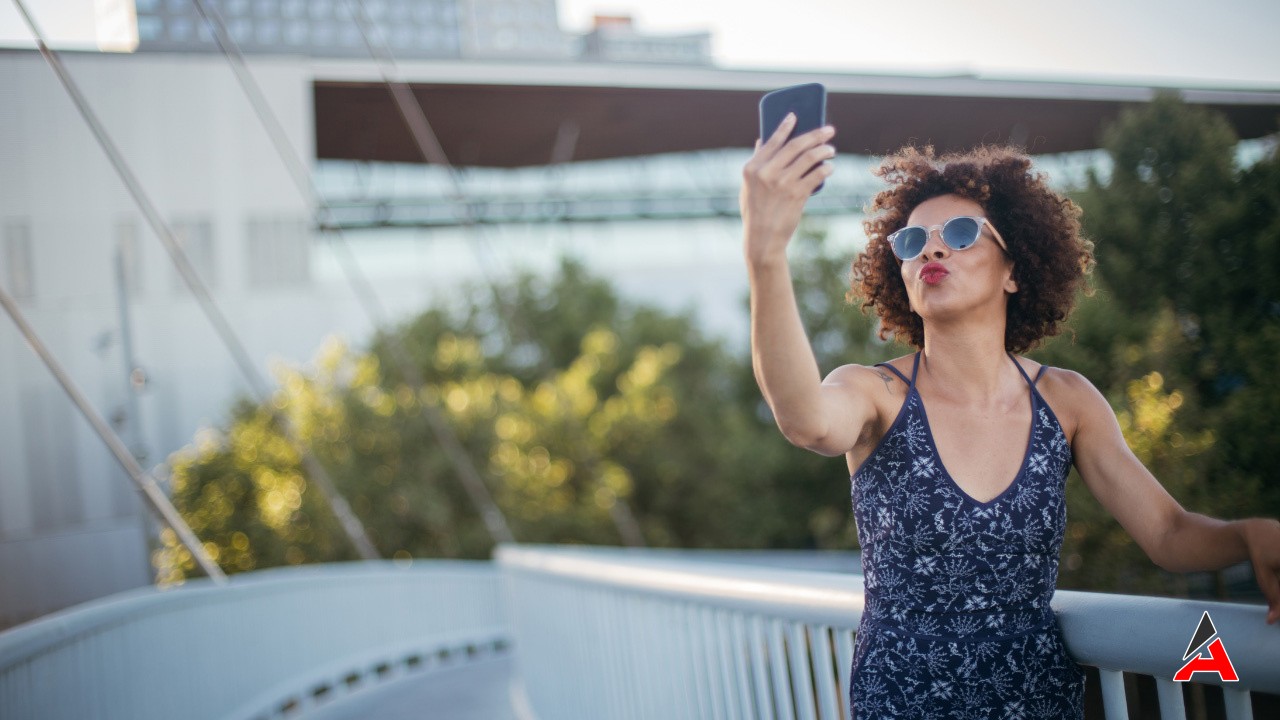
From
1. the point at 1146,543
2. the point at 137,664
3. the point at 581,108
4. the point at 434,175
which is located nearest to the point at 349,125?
the point at 434,175

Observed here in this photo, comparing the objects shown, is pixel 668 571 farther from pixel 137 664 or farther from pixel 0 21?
pixel 0 21

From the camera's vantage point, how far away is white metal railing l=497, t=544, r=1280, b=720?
5.48 feet

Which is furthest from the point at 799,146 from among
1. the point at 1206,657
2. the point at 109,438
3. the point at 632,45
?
the point at 632,45

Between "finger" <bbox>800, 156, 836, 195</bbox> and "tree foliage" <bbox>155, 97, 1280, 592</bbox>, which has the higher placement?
"finger" <bbox>800, 156, 836, 195</bbox>

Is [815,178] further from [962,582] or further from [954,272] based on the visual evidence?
[962,582]

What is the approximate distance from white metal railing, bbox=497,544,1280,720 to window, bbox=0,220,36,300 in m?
2.88

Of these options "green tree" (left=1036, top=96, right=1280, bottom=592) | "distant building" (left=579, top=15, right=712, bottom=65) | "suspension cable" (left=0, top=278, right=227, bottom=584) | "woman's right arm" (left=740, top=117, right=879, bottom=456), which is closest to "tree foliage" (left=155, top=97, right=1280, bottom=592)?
"green tree" (left=1036, top=96, right=1280, bottom=592)

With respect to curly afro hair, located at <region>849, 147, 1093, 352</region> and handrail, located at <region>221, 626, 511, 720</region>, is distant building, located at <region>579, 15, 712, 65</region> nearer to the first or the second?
handrail, located at <region>221, 626, 511, 720</region>

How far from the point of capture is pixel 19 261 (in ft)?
19.3

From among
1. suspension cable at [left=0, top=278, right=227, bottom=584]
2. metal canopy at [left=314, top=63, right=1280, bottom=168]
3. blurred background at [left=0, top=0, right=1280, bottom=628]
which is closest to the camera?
blurred background at [left=0, top=0, right=1280, bottom=628]

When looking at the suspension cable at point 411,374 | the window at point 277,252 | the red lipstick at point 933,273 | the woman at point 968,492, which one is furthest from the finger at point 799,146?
the window at point 277,252

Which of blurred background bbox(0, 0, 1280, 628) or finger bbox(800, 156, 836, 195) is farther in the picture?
blurred background bbox(0, 0, 1280, 628)

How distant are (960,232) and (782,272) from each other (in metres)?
0.53

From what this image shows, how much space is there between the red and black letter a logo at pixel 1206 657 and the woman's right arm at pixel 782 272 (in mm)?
594
